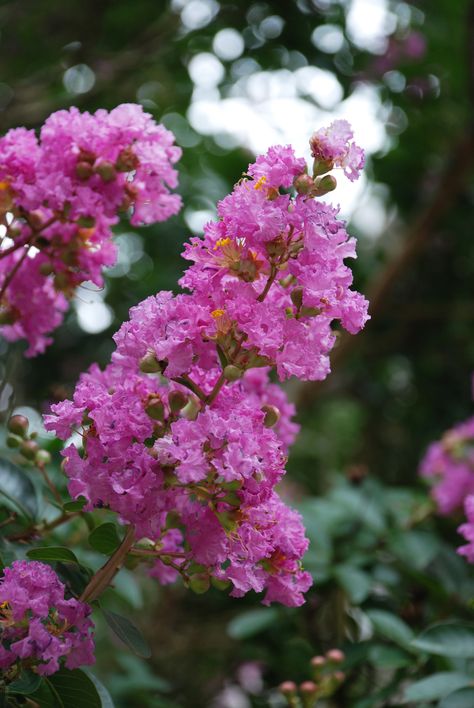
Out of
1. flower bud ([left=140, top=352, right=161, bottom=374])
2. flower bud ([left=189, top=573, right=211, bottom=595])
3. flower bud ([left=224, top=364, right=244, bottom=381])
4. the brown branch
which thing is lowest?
the brown branch

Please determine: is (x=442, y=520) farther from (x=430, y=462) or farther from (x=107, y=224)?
(x=107, y=224)

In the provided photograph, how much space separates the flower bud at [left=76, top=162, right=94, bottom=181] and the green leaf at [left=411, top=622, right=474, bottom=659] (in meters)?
0.70

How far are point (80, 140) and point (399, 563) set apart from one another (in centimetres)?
106

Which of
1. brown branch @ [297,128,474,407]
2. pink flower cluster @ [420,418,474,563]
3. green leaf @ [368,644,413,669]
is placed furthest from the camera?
brown branch @ [297,128,474,407]

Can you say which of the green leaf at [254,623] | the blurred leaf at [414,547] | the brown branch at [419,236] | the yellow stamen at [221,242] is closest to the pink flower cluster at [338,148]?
the yellow stamen at [221,242]

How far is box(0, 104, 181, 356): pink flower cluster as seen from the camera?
0.88 meters

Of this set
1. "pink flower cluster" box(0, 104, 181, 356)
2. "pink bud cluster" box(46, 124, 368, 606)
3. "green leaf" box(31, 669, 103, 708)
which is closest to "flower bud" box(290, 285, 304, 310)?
"pink bud cluster" box(46, 124, 368, 606)

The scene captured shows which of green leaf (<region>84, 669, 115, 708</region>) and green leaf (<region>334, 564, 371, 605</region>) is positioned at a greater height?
green leaf (<region>84, 669, 115, 708</region>)

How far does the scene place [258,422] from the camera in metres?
0.75

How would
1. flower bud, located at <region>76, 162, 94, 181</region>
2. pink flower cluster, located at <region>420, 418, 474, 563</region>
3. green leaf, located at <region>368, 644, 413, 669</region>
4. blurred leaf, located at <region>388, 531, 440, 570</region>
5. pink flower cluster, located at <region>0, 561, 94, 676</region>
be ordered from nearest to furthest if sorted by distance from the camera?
pink flower cluster, located at <region>0, 561, 94, 676</region>, flower bud, located at <region>76, 162, 94, 181</region>, green leaf, located at <region>368, 644, 413, 669</region>, blurred leaf, located at <region>388, 531, 440, 570</region>, pink flower cluster, located at <region>420, 418, 474, 563</region>

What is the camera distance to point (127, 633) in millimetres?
797

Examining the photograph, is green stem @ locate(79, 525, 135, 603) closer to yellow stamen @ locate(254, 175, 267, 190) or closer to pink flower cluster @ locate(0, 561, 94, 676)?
pink flower cluster @ locate(0, 561, 94, 676)

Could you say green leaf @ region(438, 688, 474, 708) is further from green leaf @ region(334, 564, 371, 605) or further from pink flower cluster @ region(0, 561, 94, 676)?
pink flower cluster @ region(0, 561, 94, 676)

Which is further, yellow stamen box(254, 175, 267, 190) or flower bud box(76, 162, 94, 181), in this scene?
flower bud box(76, 162, 94, 181)
